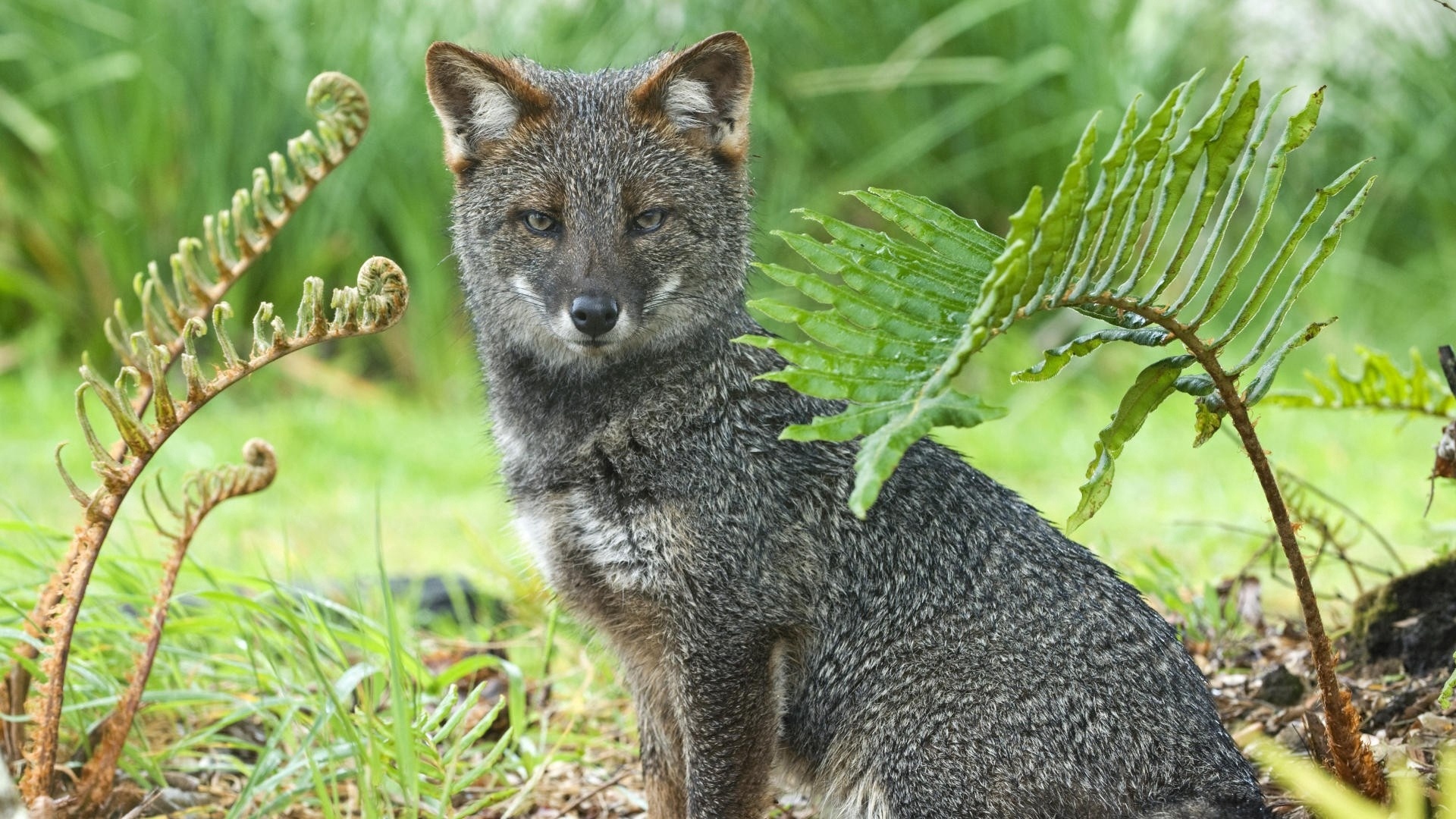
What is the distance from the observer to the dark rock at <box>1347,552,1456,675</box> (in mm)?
3818

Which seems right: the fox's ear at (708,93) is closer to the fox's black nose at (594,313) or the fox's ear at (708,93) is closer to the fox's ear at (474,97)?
the fox's ear at (474,97)

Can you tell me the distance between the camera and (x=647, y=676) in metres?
3.84

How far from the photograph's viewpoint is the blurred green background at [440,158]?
9117 mm

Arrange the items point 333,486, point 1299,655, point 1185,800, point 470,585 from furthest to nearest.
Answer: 1. point 333,486
2. point 470,585
3. point 1299,655
4. point 1185,800

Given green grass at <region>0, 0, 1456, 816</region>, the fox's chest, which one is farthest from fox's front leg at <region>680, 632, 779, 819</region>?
green grass at <region>0, 0, 1456, 816</region>

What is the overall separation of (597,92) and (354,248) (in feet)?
22.9

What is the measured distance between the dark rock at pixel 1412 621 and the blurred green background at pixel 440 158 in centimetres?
424

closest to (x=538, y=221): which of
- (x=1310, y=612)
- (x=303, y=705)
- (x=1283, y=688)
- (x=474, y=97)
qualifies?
(x=474, y=97)

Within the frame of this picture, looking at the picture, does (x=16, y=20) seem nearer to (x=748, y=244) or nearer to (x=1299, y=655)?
(x=748, y=244)

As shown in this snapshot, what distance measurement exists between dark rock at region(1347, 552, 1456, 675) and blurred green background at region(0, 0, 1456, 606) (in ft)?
13.9

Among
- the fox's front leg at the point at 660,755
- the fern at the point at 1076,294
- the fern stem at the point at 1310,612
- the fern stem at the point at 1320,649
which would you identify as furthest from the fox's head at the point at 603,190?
the fern stem at the point at 1320,649

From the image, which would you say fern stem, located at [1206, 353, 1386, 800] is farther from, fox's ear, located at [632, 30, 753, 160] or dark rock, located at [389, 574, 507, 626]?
dark rock, located at [389, 574, 507, 626]

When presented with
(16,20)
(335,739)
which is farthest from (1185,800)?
(16,20)

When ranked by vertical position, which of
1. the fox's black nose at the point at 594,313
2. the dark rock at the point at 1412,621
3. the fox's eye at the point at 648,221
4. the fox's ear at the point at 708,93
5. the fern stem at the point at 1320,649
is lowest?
the fern stem at the point at 1320,649
